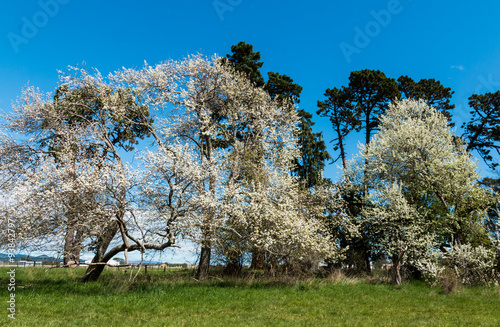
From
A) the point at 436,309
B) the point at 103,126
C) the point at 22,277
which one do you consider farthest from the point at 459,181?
the point at 22,277

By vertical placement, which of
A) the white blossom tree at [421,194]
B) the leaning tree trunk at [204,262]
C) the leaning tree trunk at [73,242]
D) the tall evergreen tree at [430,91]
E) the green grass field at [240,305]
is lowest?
the green grass field at [240,305]

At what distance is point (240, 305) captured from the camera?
1171 centimetres

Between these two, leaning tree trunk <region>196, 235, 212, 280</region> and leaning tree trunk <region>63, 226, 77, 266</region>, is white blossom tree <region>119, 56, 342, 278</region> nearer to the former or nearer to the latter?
leaning tree trunk <region>196, 235, 212, 280</region>

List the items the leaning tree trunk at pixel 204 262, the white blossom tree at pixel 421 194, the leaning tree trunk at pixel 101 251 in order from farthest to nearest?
the white blossom tree at pixel 421 194
the leaning tree trunk at pixel 204 262
the leaning tree trunk at pixel 101 251

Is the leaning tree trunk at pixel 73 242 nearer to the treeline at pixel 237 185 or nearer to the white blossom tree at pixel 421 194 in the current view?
A: the treeline at pixel 237 185

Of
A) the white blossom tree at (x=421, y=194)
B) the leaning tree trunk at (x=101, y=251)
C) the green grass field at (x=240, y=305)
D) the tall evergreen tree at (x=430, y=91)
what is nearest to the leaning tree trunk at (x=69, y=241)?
the leaning tree trunk at (x=101, y=251)

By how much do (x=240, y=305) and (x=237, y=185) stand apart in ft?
26.2

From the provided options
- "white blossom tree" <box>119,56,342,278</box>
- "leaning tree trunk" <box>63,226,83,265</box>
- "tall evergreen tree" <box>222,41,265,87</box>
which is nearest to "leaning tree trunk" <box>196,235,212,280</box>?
"white blossom tree" <box>119,56,342,278</box>

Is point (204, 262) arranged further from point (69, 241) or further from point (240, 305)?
point (240, 305)

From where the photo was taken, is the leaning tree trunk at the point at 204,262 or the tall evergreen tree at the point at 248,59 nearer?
the leaning tree trunk at the point at 204,262

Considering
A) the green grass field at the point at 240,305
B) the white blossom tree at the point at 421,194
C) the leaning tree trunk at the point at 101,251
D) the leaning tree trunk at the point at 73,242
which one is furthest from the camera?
the white blossom tree at the point at 421,194

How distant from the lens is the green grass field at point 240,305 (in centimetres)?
945

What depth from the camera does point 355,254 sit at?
2430 centimetres

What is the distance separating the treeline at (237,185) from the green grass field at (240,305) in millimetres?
1874
